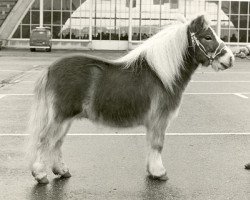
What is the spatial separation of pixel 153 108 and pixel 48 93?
1.19 metres

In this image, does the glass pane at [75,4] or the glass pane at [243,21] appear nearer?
the glass pane at [243,21]

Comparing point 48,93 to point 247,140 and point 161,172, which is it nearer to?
point 161,172

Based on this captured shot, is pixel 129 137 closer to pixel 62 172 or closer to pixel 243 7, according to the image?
pixel 62 172

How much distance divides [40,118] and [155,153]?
4.44 feet

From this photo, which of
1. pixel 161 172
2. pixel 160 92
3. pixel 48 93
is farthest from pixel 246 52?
pixel 48 93

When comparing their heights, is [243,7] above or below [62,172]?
above

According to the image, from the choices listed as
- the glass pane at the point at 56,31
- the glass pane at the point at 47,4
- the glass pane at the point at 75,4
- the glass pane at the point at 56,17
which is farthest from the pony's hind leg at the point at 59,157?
the glass pane at the point at 47,4

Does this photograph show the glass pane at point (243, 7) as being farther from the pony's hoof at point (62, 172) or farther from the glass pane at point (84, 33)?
the pony's hoof at point (62, 172)

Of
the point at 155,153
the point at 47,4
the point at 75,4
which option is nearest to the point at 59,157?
the point at 155,153

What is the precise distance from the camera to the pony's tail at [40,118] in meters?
7.16

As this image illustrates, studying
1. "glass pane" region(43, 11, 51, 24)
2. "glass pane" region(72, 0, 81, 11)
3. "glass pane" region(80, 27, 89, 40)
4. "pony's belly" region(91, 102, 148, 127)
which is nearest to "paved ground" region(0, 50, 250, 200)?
"pony's belly" region(91, 102, 148, 127)

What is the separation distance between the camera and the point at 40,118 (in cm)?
718

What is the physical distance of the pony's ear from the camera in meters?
7.36

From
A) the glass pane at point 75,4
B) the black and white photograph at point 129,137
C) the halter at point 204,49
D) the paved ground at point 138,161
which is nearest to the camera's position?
the paved ground at point 138,161
